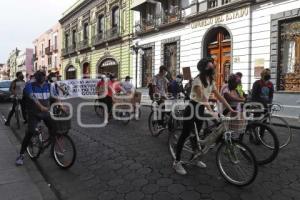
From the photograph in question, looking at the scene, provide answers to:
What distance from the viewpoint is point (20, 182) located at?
16.9 feet

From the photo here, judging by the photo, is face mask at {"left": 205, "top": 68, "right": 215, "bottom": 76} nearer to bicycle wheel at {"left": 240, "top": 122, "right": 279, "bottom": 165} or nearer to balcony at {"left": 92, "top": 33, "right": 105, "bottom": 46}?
bicycle wheel at {"left": 240, "top": 122, "right": 279, "bottom": 165}

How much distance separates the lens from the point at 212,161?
234 inches

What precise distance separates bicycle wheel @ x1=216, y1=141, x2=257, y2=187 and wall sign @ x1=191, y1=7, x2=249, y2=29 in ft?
37.1

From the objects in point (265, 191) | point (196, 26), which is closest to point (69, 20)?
point (196, 26)

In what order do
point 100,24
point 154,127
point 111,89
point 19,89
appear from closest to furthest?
point 154,127 → point 19,89 → point 111,89 → point 100,24

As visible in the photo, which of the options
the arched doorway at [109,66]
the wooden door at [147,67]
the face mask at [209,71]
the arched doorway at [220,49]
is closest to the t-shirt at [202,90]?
the face mask at [209,71]

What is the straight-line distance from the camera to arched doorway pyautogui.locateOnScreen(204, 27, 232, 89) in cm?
1641

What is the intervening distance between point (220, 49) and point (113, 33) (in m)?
12.4

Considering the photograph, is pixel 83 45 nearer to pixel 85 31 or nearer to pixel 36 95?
pixel 85 31

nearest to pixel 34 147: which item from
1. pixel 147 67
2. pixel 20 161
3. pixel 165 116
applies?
pixel 20 161

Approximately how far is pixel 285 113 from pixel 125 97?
20.6 feet

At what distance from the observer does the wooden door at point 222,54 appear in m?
16.4

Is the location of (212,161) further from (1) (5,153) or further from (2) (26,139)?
(1) (5,153)

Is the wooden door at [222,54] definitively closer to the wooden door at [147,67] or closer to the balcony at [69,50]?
the wooden door at [147,67]
